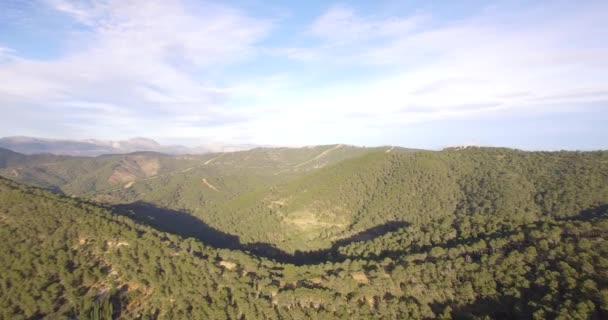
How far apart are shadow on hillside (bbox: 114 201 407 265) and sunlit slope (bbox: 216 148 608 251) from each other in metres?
4.71

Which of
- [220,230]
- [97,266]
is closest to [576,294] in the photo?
[97,266]

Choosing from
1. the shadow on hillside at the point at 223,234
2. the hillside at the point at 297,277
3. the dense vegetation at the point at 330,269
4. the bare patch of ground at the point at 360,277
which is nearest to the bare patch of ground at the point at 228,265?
the hillside at the point at 297,277

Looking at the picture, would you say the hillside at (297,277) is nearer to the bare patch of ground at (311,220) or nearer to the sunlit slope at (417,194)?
the sunlit slope at (417,194)

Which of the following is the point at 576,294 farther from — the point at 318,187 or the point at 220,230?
the point at 220,230

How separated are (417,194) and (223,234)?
8677 centimetres

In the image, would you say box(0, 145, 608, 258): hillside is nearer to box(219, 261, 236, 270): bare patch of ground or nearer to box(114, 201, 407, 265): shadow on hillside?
box(114, 201, 407, 265): shadow on hillside

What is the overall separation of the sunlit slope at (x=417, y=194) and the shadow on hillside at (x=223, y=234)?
15.4 feet

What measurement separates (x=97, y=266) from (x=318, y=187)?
101827 millimetres

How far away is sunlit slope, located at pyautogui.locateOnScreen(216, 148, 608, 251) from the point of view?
118 metres

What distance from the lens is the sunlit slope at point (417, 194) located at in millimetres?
117750

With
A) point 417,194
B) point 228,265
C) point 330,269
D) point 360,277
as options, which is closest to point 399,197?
point 417,194

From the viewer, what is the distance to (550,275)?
5450cm

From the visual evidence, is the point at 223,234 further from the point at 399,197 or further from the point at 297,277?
the point at 297,277

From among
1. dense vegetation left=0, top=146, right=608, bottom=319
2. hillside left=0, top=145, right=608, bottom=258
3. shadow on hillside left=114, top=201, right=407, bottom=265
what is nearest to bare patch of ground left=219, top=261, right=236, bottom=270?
dense vegetation left=0, top=146, right=608, bottom=319
